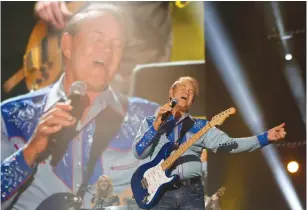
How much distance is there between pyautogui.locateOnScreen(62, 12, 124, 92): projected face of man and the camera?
11.7ft

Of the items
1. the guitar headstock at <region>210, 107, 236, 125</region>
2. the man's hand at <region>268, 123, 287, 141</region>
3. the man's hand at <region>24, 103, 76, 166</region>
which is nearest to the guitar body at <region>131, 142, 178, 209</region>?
the guitar headstock at <region>210, 107, 236, 125</region>

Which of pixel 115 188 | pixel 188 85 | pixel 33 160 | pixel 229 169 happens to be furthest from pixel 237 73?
pixel 33 160

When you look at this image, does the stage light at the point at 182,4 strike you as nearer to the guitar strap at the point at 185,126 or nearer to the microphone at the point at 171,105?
the microphone at the point at 171,105

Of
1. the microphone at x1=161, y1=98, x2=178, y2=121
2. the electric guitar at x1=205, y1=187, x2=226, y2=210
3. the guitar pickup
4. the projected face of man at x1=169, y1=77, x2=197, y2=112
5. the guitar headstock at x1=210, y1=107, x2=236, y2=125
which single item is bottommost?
the electric guitar at x1=205, y1=187, x2=226, y2=210

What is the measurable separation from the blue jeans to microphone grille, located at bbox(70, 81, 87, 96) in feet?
3.37

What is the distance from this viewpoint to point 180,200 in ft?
10.0

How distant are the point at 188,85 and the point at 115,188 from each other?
2.92ft

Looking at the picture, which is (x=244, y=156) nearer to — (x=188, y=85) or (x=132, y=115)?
(x=188, y=85)

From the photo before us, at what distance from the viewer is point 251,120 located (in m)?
3.39

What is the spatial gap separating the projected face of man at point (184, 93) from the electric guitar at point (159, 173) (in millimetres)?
243

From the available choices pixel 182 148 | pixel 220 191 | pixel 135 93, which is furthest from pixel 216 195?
pixel 135 93

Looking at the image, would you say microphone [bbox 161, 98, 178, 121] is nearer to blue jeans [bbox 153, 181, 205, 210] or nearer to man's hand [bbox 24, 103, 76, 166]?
blue jeans [bbox 153, 181, 205, 210]

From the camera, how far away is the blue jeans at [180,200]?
3062 millimetres

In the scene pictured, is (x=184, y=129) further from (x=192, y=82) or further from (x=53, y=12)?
(x=53, y=12)
